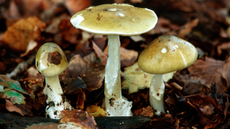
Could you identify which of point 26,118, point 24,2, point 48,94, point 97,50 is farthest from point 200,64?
point 24,2

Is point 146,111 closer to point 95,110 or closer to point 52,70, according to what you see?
point 95,110

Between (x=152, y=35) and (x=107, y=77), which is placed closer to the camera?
(x=107, y=77)

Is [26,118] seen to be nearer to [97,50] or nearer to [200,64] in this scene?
[97,50]

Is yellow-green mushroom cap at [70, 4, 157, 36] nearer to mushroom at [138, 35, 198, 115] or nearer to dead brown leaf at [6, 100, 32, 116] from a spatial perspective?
mushroom at [138, 35, 198, 115]

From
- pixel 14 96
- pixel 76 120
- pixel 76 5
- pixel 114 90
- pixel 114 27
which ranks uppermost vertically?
pixel 114 27

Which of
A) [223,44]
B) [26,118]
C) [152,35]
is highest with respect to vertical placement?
[26,118]

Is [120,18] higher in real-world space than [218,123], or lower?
higher

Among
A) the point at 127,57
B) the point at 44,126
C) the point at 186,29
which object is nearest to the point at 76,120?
the point at 44,126

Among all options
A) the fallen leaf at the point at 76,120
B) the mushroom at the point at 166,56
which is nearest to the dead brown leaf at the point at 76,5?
the mushroom at the point at 166,56
